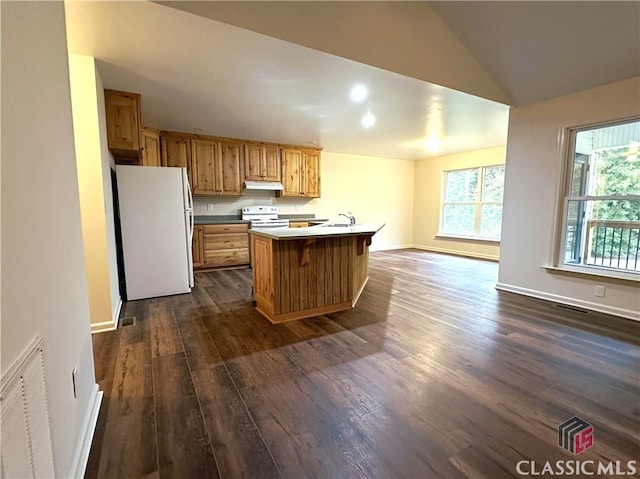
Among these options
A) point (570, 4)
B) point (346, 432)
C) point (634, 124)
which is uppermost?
point (570, 4)

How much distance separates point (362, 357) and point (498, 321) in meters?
1.63

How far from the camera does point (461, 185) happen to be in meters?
7.31

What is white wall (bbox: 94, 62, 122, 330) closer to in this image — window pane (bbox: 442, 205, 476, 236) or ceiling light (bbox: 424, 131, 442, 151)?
ceiling light (bbox: 424, 131, 442, 151)

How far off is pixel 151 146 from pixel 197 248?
180 cm

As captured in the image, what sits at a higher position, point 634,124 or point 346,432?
point 634,124

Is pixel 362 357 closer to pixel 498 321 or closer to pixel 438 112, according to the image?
pixel 498 321

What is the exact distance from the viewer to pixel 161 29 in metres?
2.23

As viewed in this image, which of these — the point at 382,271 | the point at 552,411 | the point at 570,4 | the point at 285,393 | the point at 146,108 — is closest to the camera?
the point at 552,411

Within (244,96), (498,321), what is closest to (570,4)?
(498,321)

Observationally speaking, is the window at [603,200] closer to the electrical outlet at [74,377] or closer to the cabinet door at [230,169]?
the electrical outlet at [74,377]

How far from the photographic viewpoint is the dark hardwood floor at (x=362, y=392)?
4.59 ft

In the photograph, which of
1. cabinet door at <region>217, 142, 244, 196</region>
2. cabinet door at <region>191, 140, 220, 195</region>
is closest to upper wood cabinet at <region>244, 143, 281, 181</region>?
cabinet door at <region>217, 142, 244, 196</region>

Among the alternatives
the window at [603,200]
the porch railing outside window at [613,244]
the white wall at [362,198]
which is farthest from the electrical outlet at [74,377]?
the white wall at [362,198]

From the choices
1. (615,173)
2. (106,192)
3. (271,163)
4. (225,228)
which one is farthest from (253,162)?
(615,173)
